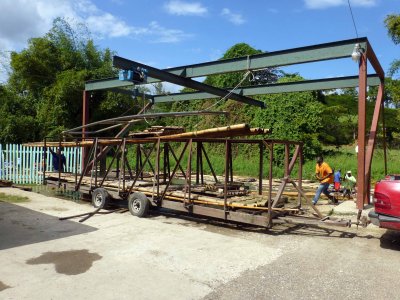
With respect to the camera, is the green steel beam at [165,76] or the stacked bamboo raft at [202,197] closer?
the stacked bamboo raft at [202,197]

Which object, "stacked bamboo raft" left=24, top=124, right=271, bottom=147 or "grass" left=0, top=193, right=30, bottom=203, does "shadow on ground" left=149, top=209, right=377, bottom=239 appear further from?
"grass" left=0, top=193, right=30, bottom=203

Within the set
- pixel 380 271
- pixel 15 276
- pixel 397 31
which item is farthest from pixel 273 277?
pixel 397 31

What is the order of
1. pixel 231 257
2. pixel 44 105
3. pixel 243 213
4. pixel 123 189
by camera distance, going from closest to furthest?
pixel 231 257, pixel 243 213, pixel 123 189, pixel 44 105

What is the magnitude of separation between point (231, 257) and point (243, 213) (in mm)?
1788

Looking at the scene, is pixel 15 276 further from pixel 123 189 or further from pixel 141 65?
pixel 141 65

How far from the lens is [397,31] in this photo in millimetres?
21844

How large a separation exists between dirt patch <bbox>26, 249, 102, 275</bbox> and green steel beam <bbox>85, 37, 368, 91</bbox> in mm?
7011

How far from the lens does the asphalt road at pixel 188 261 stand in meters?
5.16

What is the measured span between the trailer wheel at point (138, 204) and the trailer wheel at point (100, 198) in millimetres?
902

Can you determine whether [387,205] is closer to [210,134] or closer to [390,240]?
[390,240]

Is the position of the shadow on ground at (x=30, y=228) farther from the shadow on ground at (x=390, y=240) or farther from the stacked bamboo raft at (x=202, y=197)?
the shadow on ground at (x=390, y=240)

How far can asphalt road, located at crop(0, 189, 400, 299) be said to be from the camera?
5.16 m

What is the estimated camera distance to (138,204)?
10.2m

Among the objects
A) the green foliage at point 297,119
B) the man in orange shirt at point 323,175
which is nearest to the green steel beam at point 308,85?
the man in orange shirt at point 323,175
